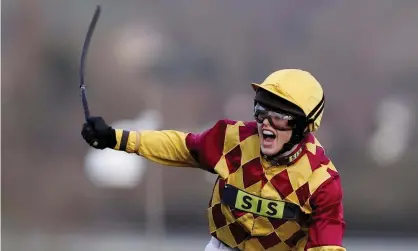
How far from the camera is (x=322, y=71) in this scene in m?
5.95

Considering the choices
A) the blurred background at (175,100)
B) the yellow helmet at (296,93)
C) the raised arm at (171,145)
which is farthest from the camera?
the blurred background at (175,100)

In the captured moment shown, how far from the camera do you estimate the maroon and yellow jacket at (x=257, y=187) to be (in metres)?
2.79

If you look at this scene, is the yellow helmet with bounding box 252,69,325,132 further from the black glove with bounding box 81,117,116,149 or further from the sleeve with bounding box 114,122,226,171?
the black glove with bounding box 81,117,116,149

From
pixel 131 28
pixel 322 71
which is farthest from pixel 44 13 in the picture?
pixel 322 71

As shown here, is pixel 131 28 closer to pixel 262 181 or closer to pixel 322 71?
pixel 322 71

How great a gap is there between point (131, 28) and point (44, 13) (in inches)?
27.0

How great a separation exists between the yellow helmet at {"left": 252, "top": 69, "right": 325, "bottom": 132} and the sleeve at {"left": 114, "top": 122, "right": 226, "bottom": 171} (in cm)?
22

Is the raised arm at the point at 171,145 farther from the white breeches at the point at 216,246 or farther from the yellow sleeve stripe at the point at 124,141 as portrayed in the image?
the white breeches at the point at 216,246

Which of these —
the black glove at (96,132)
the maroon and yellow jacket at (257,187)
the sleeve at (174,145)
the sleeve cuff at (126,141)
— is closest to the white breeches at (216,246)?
the maroon and yellow jacket at (257,187)

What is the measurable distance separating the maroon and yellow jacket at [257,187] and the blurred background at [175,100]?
2.89m

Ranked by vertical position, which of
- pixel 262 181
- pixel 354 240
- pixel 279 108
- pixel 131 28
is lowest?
pixel 354 240

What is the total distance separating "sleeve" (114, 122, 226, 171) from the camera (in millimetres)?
2916

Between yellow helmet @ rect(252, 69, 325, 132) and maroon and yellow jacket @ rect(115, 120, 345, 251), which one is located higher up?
yellow helmet @ rect(252, 69, 325, 132)

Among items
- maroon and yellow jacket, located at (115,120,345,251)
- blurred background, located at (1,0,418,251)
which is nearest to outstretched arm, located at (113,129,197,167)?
maroon and yellow jacket, located at (115,120,345,251)
